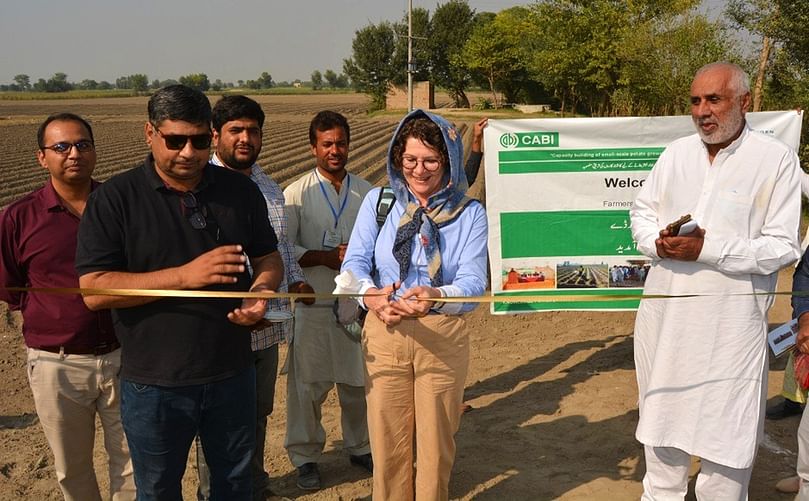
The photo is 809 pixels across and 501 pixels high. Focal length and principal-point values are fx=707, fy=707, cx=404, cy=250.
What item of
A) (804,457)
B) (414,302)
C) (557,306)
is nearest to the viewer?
(414,302)

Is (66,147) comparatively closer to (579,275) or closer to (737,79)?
(737,79)

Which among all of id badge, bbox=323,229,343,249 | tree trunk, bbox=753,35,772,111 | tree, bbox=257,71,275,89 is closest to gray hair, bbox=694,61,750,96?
id badge, bbox=323,229,343,249

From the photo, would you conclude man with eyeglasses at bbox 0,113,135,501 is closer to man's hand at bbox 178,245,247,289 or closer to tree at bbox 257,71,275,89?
man's hand at bbox 178,245,247,289

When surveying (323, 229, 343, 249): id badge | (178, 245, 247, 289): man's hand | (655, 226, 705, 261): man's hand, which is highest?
(178, 245, 247, 289): man's hand

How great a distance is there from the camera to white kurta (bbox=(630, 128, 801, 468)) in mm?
2951

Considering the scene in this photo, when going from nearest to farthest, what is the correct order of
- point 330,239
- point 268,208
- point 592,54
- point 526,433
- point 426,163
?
point 426,163 → point 268,208 → point 330,239 → point 526,433 → point 592,54

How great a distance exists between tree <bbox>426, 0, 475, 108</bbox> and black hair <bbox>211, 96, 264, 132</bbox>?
2442 inches

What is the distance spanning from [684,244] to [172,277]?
6.59ft

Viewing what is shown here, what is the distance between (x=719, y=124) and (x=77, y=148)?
8.99 ft

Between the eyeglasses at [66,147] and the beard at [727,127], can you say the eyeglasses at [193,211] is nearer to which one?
the eyeglasses at [66,147]

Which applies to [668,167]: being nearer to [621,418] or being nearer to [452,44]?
[621,418]

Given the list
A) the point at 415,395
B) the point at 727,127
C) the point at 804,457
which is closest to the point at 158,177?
the point at 415,395

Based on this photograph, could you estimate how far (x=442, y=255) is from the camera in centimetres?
292

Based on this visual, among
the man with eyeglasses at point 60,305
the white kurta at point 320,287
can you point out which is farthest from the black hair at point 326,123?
the man with eyeglasses at point 60,305
